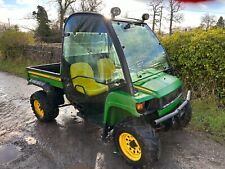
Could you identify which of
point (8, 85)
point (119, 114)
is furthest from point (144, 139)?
point (8, 85)

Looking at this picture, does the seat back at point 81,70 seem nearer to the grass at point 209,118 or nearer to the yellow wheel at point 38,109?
the yellow wheel at point 38,109

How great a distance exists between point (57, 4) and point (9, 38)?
29.5ft

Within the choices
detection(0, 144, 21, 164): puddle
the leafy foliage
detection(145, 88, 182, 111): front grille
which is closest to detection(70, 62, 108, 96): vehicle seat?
detection(145, 88, 182, 111): front grille

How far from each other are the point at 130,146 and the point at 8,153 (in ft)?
6.58

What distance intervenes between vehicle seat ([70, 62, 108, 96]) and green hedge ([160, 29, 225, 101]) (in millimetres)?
2681

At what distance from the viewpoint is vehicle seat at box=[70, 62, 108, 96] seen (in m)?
3.84

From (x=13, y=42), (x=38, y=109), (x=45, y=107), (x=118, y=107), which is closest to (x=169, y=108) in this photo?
(x=118, y=107)

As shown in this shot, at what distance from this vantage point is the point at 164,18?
71.6 feet

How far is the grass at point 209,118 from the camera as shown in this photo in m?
4.53

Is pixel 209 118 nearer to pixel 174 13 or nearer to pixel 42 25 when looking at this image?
pixel 42 25

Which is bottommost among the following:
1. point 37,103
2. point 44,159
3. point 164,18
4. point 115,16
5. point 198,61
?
point 44,159

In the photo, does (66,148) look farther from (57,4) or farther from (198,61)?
(57,4)

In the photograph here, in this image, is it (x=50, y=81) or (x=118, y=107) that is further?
(x=50, y=81)

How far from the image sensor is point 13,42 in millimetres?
12000
